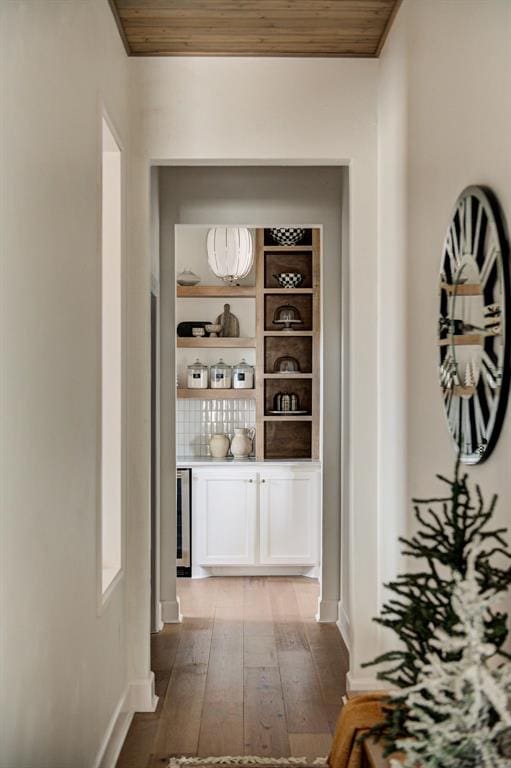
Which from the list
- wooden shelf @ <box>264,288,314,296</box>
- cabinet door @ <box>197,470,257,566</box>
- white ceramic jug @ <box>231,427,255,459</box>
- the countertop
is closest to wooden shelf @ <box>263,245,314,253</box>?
wooden shelf @ <box>264,288,314,296</box>

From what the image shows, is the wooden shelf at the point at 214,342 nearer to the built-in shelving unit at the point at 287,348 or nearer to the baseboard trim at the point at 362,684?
the built-in shelving unit at the point at 287,348

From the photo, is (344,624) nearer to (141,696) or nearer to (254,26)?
(141,696)

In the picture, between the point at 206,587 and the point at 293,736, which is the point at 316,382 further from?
the point at 293,736

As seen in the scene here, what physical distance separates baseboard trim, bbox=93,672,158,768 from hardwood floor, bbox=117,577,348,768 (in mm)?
39

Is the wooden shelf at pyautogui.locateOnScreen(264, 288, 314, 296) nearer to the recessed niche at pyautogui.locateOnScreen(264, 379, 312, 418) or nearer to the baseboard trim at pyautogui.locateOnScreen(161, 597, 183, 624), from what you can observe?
the recessed niche at pyautogui.locateOnScreen(264, 379, 312, 418)

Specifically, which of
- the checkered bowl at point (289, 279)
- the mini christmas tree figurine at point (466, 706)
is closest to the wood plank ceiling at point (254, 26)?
the mini christmas tree figurine at point (466, 706)

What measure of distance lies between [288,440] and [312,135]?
130 inches

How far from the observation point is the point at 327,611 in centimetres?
515

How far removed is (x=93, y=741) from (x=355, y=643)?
1429 millimetres

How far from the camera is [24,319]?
6.22 ft

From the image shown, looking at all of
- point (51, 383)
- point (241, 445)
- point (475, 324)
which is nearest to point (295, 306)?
point (241, 445)

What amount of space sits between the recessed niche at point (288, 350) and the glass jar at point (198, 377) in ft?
1.67

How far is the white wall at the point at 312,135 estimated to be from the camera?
146 inches

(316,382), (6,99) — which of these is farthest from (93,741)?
(316,382)
